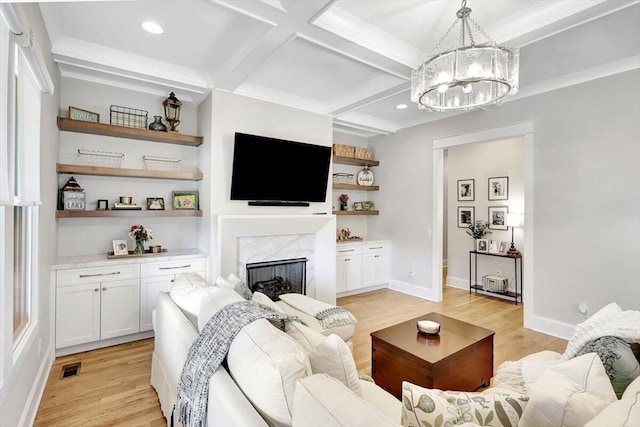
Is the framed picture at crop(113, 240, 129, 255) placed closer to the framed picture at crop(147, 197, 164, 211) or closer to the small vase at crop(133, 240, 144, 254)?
the small vase at crop(133, 240, 144, 254)

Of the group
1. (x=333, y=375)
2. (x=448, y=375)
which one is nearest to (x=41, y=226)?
(x=333, y=375)

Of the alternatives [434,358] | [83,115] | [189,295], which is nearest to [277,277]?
[189,295]

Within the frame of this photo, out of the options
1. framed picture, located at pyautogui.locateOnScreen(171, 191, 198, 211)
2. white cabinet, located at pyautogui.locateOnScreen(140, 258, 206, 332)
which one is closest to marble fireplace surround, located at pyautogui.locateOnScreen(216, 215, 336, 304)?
white cabinet, located at pyautogui.locateOnScreen(140, 258, 206, 332)

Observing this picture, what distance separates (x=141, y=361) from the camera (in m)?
2.89

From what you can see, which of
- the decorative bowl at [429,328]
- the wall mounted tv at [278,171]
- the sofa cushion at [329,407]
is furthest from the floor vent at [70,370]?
the decorative bowl at [429,328]

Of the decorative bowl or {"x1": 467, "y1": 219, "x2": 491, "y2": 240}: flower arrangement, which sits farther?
{"x1": 467, "y1": 219, "x2": 491, "y2": 240}: flower arrangement

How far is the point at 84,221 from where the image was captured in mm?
3410

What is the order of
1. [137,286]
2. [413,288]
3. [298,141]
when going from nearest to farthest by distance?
[137,286] → [298,141] → [413,288]

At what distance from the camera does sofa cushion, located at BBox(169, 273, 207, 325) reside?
1.97 meters

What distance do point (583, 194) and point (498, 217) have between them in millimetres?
2005

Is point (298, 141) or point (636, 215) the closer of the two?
point (636, 215)

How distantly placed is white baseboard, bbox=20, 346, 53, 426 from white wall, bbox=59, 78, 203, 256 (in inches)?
45.9

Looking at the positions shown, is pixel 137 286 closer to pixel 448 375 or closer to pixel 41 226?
pixel 41 226

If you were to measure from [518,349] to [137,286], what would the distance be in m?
3.91
